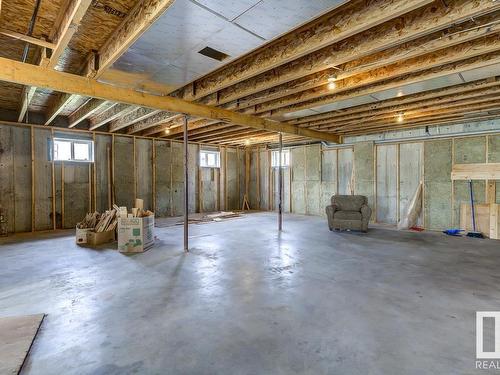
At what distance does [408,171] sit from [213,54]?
637cm

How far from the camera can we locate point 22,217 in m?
6.38

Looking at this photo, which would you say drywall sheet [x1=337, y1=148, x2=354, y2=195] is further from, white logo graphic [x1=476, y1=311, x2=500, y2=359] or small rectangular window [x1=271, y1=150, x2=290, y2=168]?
white logo graphic [x1=476, y1=311, x2=500, y2=359]

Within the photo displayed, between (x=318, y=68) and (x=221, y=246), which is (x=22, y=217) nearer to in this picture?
(x=221, y=246)

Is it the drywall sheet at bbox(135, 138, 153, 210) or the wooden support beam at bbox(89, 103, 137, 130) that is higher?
the wooden support beam at bbox(89, 103, 137, 130)

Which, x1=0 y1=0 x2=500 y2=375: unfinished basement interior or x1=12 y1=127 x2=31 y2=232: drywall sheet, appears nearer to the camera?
x1=0 y1=0 x2=500 y2=375: unfinished basement interior

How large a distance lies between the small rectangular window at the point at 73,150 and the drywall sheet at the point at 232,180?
16.3ft

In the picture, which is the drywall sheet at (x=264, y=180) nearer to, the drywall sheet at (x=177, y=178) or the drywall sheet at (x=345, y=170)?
the drywall sheet at (x=345, y=170)

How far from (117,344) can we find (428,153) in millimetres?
7600

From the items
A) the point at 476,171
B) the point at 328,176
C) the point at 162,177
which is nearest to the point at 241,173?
the point at 162,177

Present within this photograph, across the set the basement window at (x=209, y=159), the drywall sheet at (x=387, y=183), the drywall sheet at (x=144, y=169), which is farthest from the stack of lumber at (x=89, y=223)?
the drywall sheet at (x=387, y=183)

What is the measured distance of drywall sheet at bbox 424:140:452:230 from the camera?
6.49m

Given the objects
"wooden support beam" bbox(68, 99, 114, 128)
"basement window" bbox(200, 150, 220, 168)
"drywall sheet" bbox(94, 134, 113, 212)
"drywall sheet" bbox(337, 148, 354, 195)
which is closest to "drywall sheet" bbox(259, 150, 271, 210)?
"basement window" bbox(200, 150, 220, 168)

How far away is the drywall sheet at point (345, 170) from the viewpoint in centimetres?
838

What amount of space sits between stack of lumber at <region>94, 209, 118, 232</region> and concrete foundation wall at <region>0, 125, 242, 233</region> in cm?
235
